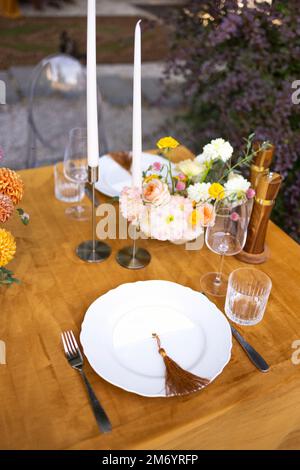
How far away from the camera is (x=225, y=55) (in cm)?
240

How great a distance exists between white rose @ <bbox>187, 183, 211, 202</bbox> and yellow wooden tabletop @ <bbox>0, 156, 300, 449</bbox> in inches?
7.2

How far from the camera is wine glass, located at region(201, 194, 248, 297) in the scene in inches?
42.4

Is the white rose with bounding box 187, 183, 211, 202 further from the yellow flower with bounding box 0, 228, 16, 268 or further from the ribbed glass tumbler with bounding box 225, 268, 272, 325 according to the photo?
the yellow flower with bounding box 0, 228, 16, 268

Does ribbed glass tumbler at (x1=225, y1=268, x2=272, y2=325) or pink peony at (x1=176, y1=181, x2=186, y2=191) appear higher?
pink peony at (x1=176, y1=181, x2=186, y2=191)

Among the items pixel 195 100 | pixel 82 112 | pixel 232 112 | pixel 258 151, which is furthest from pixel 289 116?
pixel 258 151

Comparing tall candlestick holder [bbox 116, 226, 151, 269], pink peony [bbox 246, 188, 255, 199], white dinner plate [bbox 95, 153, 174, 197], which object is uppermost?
pink peony [bbox 246, 188, 255, 199]

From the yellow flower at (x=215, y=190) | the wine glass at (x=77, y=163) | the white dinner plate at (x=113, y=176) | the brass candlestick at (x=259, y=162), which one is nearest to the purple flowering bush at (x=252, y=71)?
the white dinner plate at (x=113, y=176)

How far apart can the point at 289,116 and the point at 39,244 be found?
1529 mm

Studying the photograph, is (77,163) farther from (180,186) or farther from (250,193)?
(250,193)

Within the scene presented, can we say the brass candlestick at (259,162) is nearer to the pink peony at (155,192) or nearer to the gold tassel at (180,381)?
the pink peony at (155,192)

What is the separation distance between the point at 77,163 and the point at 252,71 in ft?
4.25

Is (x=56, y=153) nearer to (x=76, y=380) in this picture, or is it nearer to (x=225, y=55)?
(x=225, y=55)

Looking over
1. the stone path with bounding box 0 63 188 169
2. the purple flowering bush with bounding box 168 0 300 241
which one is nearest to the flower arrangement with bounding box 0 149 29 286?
the purple flowering bush with bounding box 168 0 300 241

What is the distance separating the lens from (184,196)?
1.18 metres
